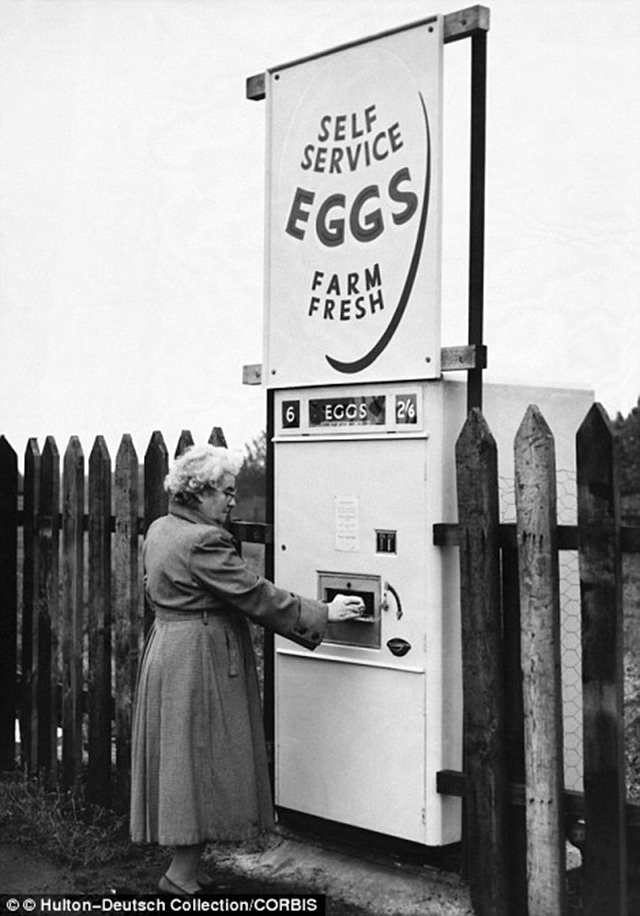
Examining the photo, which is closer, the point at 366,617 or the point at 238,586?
the point at 238,586

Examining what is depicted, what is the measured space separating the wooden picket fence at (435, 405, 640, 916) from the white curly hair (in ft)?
2.90

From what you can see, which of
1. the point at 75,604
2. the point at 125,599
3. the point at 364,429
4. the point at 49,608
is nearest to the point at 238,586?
the point at 364,429

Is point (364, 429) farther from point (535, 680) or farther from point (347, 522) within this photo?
point (535, 680)

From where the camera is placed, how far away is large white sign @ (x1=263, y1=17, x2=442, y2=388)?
5.15 metres

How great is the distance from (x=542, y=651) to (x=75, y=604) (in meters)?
2.99

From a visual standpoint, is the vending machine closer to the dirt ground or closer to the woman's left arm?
the dirt ground

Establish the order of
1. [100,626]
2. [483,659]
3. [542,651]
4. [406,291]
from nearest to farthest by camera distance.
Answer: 1. [542,651]
2. [483,659]
3. [406,291]
4. [100,626]

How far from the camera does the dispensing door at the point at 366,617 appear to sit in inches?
199

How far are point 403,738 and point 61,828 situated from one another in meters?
1.93

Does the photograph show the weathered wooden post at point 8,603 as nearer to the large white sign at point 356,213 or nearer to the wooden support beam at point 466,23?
the large white sign at point 356,213

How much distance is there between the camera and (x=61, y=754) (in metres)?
7.05

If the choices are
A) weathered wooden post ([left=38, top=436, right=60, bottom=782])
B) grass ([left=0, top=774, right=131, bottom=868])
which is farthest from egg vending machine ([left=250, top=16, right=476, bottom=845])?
weathered wooden post ([left=38, top=436, right=60, bottom=782])

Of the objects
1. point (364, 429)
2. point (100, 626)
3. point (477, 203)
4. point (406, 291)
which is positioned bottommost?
point (100, 626)

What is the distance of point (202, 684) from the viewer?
5.03m
